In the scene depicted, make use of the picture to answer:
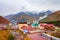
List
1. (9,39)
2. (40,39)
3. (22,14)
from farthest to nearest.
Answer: (22,14)
(40,39)
(9,39)

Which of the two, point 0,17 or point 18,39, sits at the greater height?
point 0,17

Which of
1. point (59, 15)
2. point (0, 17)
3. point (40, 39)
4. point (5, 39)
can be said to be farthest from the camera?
point (59, 15)

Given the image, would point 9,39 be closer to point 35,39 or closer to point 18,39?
point 18,39

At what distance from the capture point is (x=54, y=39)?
9023 mm

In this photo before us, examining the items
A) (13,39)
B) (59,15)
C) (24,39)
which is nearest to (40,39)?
(24,39)

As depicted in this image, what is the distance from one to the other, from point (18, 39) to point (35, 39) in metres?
1.01

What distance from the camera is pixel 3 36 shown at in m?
9.84

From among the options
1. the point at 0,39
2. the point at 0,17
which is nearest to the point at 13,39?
the point at 0,39

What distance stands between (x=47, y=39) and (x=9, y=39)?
2.34 meters

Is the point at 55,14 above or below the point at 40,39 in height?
above

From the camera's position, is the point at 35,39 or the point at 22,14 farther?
the point at 22,14

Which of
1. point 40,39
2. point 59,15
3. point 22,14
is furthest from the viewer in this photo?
point 22,14

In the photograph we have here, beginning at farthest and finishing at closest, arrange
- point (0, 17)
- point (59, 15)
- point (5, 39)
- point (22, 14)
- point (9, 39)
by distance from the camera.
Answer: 1. point (22, 14)
2. point (59, 15)
3. point (0, 17)
4. point (5, 39)
5. point (9, 39)

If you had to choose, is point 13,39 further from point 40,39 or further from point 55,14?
point 55,14
